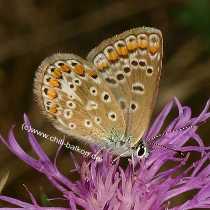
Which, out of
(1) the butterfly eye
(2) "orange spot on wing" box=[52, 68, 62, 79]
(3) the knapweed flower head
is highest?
(2) "orange spot on wing" box=[52, 68, 62, 79]

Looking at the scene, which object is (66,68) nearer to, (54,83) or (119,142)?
(54,83)

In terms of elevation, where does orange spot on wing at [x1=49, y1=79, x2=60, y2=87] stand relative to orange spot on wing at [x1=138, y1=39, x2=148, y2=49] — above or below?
below

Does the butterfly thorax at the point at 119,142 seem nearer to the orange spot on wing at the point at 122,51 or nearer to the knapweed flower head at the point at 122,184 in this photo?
the knapweed flower head at the point at 122,184

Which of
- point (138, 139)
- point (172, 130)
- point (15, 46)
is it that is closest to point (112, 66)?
point (138, 139)

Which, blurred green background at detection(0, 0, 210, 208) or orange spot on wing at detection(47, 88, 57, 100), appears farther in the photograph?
blurred green background at detection(0, 0, 210, 208)

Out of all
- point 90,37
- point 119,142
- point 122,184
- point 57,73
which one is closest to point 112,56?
point 57,73

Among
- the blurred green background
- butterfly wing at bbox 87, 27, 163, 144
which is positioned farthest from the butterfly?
the blurred green background

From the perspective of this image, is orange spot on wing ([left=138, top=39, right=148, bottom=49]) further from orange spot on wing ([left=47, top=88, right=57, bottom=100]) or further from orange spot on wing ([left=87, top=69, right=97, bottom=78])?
orange spot on wing ([left=47, top=88, right=57, bottom=100])
